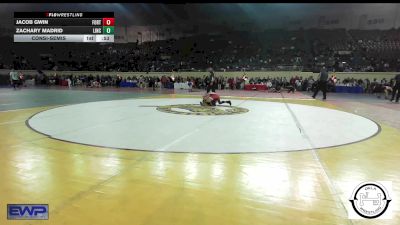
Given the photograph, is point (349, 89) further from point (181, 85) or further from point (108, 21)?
point (108, 21)

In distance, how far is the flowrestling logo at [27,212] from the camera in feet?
8.62

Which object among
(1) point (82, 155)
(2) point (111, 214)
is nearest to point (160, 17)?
(1) point (82, 155)

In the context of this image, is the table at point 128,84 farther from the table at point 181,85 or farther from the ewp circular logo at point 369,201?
the ewp circular logo at point 369,201

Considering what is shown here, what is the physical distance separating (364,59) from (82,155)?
25332mm

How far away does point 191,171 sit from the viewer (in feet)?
12.9

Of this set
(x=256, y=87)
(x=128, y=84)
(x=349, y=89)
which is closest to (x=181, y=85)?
(x=128, y=84)
